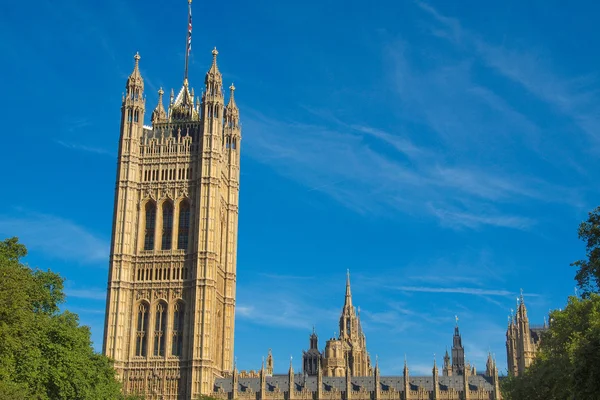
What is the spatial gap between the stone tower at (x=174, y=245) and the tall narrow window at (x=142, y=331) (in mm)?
125

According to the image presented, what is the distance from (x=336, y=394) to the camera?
354ft

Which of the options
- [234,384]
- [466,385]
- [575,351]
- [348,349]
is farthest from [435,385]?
[575,351]

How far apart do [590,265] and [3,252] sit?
130 feet

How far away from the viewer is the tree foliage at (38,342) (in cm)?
5334

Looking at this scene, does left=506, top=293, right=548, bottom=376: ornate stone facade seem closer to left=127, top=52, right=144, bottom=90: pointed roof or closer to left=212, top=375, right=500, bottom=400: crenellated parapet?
left=212, top=375, right=500, bottom=400: crenellated parapet

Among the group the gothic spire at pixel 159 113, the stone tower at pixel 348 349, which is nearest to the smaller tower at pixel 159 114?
the gothic spire at pixel 159 113

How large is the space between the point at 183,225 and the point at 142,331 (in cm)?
1466

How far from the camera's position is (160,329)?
11000 centimetres

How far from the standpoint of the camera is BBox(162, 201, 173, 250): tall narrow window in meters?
114

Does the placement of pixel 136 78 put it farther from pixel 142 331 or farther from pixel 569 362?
pixel 569 362

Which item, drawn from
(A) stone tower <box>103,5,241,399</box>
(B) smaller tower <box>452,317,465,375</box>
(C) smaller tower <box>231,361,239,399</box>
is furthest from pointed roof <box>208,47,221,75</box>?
(B) smaller tower <box>452,317,465,375</box>

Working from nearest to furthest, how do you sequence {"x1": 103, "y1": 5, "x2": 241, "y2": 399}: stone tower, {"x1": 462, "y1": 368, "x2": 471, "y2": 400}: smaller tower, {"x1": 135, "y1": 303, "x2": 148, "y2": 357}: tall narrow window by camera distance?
{"x1": 462, "y1": 368, "x2": 471, "y2": 400}: smaller tower → {"x1": 103, "y1": 5, "x2": 241, "y2": 399}: stone tower → {"x1": 135, "y1": 303, "x2": 148, "y2": 357}: tall narrow window

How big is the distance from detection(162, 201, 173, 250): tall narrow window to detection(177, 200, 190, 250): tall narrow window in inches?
46.2

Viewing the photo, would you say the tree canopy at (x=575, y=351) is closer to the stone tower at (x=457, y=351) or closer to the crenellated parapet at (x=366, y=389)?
the crenellated parapet at (x=366, y=389)
